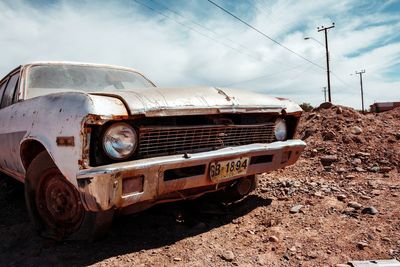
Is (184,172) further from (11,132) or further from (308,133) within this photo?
(308,133)

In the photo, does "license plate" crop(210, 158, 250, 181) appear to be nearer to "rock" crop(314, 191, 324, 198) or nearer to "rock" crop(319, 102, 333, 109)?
"rock" crop(314, 191, 324, 198)

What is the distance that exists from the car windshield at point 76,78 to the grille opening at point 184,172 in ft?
5.28

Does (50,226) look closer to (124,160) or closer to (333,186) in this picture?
(124,160)

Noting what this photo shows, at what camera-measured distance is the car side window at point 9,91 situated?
394 centimetres

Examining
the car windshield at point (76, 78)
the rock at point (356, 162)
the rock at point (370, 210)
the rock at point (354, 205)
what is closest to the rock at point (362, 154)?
the rock at point (356, 162)

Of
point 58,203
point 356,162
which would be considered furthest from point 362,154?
point 58,203

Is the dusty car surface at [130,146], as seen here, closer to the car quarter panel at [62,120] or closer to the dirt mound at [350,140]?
the car quarter panel at [62,120]

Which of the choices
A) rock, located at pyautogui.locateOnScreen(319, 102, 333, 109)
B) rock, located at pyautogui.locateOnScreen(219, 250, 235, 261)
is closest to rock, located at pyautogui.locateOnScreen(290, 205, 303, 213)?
rock, located at pyautogui.locateOnScreen(219, 250, 235, 261)

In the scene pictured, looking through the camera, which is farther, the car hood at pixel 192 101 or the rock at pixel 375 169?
the rock at pixel 375 169

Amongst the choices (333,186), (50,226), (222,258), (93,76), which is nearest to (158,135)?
(222,258)

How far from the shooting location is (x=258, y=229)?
10.1 feet

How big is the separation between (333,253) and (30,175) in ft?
7.68

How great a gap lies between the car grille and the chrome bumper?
11 cm

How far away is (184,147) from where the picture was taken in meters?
2.69
